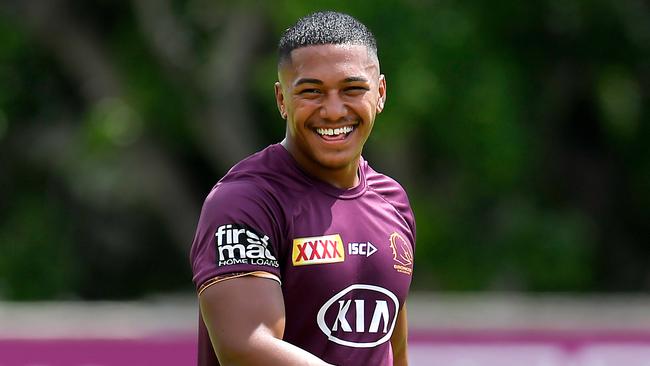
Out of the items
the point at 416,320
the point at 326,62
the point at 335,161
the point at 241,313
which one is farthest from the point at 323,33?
the point at 416,320

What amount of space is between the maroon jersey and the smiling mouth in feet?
0.44

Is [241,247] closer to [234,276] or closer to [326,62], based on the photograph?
[234,276]

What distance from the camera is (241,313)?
3387 millimetres

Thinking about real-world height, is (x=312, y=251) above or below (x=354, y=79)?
below

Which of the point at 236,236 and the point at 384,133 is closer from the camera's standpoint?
the point at 236,236

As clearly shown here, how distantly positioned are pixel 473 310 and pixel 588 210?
8.81m

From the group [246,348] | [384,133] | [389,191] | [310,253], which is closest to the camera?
[246,348]

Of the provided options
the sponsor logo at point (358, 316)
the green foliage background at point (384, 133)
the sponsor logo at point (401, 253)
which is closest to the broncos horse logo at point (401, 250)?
the sponsor logo at point (401, 253)

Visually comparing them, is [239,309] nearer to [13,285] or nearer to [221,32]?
[221,32]

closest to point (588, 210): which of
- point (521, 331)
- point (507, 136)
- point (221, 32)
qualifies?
point (507, 136)

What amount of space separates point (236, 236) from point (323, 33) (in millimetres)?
592

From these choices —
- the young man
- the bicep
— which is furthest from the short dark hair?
the bicep

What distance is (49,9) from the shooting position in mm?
17625

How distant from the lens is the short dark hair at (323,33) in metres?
3.56
